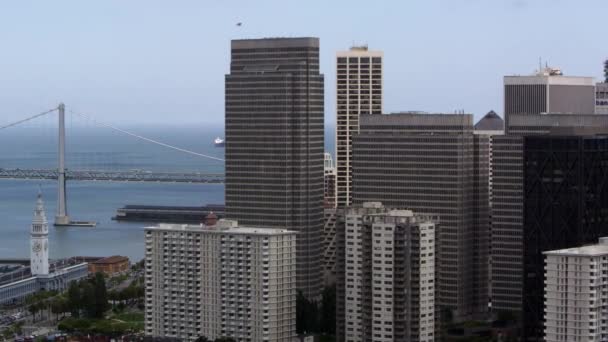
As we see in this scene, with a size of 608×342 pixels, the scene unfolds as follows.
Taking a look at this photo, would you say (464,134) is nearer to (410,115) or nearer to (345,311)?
(410,115)

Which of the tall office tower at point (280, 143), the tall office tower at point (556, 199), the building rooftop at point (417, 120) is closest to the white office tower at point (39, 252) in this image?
the tall office tower at point (280, 143)

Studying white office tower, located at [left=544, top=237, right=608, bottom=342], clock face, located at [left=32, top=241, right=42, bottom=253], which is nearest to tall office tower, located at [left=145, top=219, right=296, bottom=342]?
white office tower, located at [left=544, top=237, right=608, bottom=342]

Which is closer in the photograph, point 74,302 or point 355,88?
point 74,302

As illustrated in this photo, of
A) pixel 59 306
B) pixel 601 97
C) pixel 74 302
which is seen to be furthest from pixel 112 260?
pixel 601 97

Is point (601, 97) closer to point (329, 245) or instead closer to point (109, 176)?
point (329, 245)

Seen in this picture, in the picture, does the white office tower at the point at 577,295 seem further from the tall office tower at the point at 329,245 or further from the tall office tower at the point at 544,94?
the tall office tower at the point at 544,94

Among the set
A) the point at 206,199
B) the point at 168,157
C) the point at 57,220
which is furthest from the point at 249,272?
the point at 168,157
